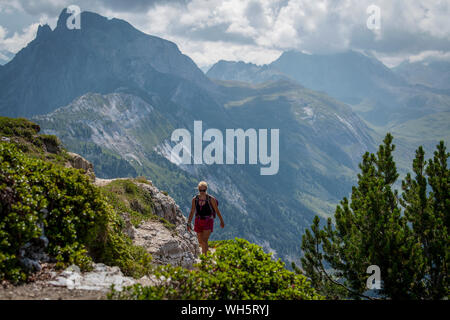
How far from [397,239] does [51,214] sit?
550 inches

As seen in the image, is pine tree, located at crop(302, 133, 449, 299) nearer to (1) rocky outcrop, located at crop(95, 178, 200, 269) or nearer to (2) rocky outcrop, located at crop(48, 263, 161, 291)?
(1) rocky outcrop, located at crop(95, 178, 200, 269)

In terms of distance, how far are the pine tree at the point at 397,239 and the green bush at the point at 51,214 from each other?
402 inches


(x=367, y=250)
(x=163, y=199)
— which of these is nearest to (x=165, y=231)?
(x=163, y=199)

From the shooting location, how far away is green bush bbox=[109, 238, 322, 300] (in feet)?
31.2

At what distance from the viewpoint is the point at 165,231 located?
2633cm

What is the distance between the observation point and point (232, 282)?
33.6ft

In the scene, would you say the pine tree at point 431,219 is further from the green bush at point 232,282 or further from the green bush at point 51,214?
the green bush at point 51,214

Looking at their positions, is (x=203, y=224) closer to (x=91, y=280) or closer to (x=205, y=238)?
(x=205, y=238)

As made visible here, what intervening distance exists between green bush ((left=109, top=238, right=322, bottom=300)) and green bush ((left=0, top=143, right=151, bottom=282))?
1817 mm

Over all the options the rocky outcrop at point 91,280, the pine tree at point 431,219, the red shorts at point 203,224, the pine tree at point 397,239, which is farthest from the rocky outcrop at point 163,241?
the pine tree at point 431,219

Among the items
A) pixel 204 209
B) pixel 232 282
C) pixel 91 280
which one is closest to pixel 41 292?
pixel 91 280

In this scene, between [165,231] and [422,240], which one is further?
[165,231]
